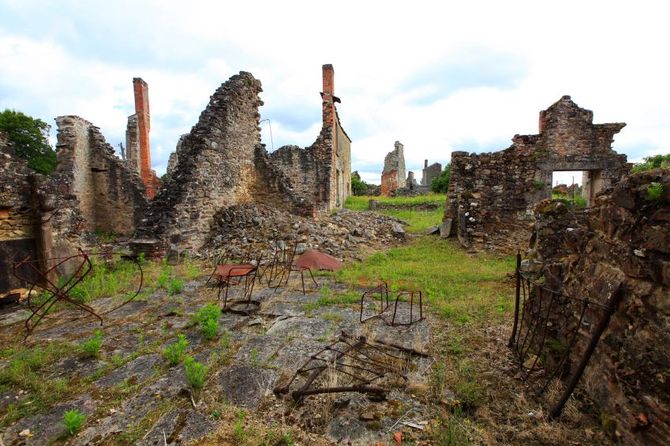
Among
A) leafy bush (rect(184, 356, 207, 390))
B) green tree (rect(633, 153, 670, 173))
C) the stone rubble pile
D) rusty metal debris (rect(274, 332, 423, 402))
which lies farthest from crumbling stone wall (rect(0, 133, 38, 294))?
green tree (rect(633, 153, 670, 173))

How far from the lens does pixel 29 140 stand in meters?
27.7

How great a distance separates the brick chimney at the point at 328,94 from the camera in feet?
62.2

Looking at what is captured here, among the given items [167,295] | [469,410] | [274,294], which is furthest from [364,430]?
[167,295]

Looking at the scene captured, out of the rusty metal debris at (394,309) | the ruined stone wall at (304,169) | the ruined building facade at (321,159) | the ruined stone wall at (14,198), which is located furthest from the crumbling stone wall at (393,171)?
the ruined stone wall at (14,198)

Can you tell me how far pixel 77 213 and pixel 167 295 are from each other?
4425mm

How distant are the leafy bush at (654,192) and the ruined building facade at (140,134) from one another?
2290cm

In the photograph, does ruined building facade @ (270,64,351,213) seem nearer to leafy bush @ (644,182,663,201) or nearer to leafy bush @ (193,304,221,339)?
leafy bush @ (193,304,221,339)

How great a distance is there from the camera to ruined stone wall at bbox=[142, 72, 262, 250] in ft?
33.4

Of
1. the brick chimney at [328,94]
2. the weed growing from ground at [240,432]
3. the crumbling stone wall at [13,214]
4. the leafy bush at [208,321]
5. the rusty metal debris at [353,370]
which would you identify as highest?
the brick chimney at [328,94]

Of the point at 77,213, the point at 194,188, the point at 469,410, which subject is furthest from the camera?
the point at 194,188

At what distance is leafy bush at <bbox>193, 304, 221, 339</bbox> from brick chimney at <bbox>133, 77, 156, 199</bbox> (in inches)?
738

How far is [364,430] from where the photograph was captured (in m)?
2.76

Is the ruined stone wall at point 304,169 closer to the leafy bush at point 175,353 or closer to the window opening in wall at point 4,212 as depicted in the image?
the window opening in wall at point 4,212

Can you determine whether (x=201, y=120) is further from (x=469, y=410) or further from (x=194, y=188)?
(x=469, y=410)
